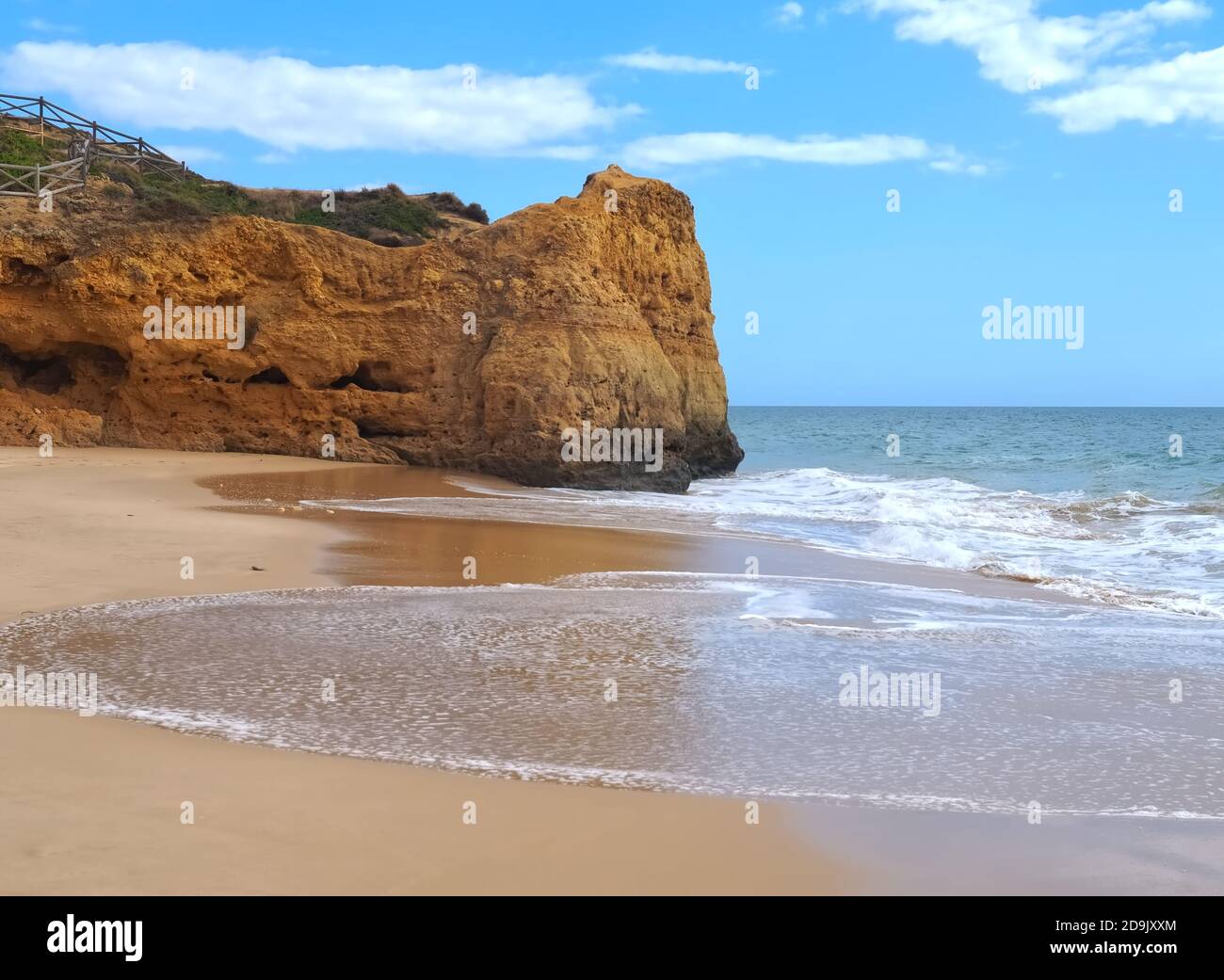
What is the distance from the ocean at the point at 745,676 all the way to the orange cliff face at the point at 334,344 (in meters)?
9.15

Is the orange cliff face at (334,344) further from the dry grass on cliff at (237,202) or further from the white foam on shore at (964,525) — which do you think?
the white foam on shore at (964,525)

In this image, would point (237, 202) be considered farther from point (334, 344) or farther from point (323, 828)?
point (323, 828)

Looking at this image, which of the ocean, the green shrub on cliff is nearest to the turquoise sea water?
the ocean

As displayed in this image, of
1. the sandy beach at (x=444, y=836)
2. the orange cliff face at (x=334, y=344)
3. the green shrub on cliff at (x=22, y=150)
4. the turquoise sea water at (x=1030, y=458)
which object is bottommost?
the sandy beach at (x=444, y=836)

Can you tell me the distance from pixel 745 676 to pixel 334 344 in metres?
16.3

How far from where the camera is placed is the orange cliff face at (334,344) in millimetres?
19328

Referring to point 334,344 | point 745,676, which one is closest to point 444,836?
point 745,676

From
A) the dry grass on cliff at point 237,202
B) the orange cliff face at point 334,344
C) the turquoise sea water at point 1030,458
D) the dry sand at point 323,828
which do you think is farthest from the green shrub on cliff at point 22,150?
the dry sand at point 323,828

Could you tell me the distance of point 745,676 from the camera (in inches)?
238

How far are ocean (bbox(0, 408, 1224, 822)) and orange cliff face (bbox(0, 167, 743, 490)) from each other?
360 inches
